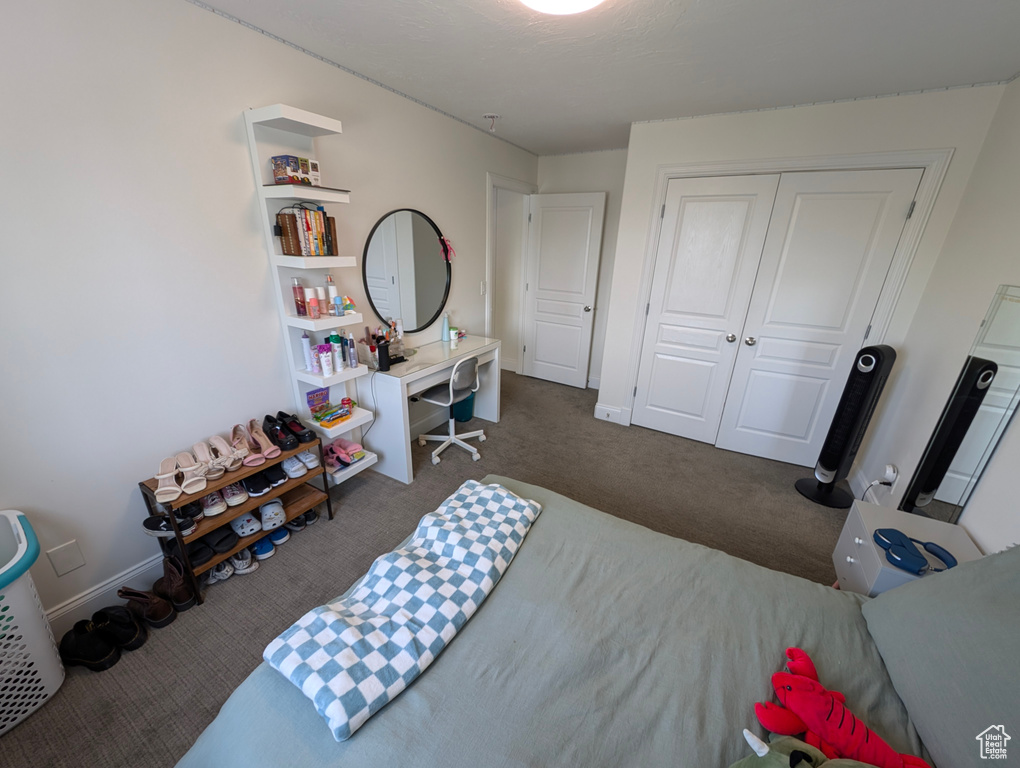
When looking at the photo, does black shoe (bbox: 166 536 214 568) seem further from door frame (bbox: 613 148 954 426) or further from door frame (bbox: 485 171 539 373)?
door frame (bbox: 613 148 954 426)

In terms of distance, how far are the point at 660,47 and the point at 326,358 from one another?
2158 mm

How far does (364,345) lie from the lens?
2.53 meters

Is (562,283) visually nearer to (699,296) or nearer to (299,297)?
(699,296)

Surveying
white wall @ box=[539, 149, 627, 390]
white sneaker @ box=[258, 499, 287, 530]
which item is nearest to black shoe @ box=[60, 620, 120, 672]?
white sneaker @ box=[258, 499, 287, 530]

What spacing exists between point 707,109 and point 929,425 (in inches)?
86.6

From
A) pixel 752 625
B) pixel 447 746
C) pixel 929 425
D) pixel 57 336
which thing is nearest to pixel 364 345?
pixel 57 336

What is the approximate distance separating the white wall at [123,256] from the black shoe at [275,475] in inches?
11.9

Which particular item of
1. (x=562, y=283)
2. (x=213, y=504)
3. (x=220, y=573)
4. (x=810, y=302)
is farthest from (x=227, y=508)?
(x=810, y=302)

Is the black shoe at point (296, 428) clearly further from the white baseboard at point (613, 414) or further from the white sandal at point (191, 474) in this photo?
the white baseboard at point (613, 414)

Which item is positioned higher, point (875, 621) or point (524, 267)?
point (524, 267)

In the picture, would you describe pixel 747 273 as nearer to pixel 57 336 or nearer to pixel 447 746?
pixel 447 746

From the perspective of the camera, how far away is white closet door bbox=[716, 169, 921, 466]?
2402mm

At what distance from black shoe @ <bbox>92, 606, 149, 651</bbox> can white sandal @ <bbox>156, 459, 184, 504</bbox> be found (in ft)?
1.56

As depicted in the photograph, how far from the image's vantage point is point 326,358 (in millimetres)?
2092
